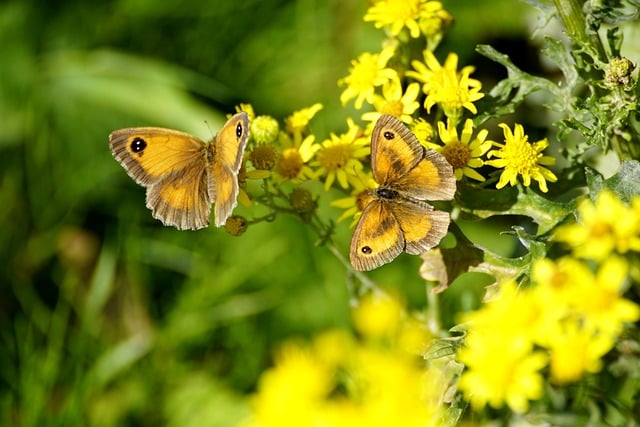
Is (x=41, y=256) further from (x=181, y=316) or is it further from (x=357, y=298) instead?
(x=357, y=298)

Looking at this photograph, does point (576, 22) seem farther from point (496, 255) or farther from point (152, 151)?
point (152, 151)

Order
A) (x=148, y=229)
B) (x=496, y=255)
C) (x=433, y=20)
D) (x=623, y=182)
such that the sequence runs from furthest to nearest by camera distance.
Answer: (x=148, y=229) < (x=433, y=20) < (x=496, y=255) < (x=623, y=182)

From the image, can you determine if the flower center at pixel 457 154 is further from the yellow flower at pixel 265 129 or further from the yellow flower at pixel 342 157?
the yellow flower at pixel 265 129

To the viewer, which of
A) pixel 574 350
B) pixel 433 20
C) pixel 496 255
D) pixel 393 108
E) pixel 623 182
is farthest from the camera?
pixel 433 20

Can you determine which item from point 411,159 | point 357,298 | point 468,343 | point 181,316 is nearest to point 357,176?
Result: point 411,159

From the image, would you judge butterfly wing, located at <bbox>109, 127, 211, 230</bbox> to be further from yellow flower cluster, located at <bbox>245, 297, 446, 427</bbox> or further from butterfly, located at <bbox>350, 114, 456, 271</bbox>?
yellow flower cluster, located at <bbox>245, 297, 446, 427</bbox>

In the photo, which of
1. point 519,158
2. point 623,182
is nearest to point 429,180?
point 519,158
